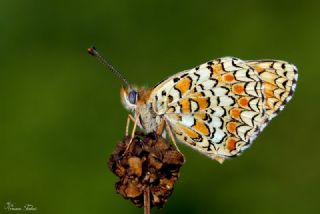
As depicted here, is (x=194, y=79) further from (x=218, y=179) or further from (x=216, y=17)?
(x=216, y=17)

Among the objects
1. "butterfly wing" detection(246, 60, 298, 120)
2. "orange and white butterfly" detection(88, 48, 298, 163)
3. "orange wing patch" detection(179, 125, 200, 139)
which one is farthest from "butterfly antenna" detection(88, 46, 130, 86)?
"butterfly wing" detection(246, 60, 298, 120)

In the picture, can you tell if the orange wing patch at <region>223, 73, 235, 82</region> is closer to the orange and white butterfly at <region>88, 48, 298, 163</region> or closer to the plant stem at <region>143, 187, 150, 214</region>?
the orange and white butterfly at <region>88, 48, 298, 163</region>

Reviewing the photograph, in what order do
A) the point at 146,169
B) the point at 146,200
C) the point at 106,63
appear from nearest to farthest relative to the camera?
the point at 146,200 → the point at 146,169 → the point at 106,63

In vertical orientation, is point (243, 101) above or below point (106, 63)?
below

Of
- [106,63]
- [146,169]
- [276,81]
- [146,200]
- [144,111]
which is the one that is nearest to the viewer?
[146,200]

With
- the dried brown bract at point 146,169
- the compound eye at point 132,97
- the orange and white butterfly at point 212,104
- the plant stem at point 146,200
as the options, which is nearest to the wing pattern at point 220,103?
the orange and white butterfly at point 212,104

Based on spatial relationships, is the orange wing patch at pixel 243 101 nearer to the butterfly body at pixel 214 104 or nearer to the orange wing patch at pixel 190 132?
the butterfly body at pixel 214 104

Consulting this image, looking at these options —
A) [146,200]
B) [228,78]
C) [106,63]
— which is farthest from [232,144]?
[146,200]

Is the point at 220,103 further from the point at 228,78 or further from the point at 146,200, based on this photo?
the point at 146,200
